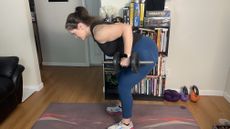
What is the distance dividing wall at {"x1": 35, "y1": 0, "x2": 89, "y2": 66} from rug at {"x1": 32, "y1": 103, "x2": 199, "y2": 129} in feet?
4.45

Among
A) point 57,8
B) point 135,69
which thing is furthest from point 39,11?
point 135,69

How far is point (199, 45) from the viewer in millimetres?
2598

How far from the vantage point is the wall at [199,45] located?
245 centimetres

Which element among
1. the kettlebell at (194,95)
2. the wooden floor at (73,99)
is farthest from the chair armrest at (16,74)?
the kettlebell at (194,95)

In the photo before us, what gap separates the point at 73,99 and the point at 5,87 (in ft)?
2.75

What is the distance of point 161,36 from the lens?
7.92 ft

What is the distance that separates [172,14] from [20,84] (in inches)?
77.4

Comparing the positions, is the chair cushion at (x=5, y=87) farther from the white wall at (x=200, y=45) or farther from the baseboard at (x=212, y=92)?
the baseboard at (x=212, y=92)

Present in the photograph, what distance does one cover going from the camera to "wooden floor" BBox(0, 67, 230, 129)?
2.29 m

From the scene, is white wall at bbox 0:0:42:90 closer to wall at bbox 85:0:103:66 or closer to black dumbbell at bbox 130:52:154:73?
wall at bbox 85:0:103:66

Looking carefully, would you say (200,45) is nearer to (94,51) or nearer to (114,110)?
(114,110)

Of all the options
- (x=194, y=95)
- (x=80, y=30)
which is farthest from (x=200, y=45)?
(x=80, y=30)

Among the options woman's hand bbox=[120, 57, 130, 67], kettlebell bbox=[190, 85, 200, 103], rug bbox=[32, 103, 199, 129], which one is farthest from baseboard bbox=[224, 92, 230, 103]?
woman's hand bbox=[120, 57, 130, 67]

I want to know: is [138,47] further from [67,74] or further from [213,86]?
[67,74]
